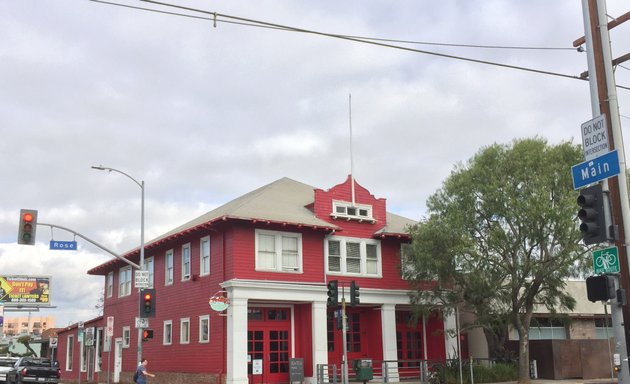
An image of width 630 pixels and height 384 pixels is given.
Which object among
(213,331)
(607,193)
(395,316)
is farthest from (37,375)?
(607,193)

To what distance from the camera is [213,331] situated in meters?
31.8

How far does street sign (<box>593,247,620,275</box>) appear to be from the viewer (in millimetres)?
13141

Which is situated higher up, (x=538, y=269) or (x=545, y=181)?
(x=545, y=181)

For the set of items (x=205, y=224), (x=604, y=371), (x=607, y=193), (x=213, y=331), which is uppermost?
(x=205, y=224)

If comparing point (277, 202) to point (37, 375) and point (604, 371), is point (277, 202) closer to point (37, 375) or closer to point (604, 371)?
point (37, 375)

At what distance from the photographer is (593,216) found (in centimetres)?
1325

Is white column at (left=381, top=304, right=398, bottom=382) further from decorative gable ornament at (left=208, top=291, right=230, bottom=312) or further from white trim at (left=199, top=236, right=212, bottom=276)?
white trim at (left=199, top=236, right=212, bottom=276)

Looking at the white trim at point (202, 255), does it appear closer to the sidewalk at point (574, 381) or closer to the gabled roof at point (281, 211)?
the gabled roof at point (281, 211)

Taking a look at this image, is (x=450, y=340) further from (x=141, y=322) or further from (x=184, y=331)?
(x=141, y=322)

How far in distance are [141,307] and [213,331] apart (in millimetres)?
4234

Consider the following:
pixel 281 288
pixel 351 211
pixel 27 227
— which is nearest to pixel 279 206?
pixel 351 211

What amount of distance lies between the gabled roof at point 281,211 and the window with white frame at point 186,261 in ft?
2.91

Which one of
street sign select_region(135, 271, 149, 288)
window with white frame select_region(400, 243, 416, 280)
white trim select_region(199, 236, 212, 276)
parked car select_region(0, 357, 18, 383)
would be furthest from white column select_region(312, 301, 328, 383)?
parked car select_region(0, 357, 18, 383)

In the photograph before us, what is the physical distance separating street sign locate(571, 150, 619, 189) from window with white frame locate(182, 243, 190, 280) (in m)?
24.5
